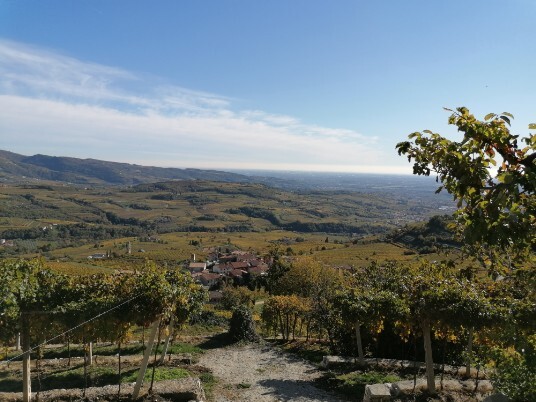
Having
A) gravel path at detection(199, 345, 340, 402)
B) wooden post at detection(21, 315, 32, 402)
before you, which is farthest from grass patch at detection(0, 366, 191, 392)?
wooden post at detection(21, 315, 32, 402)

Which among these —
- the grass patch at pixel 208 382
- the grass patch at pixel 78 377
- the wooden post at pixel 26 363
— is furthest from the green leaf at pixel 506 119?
the grass patch at pixel 78 377

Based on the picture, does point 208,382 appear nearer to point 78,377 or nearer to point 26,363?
point 78,377

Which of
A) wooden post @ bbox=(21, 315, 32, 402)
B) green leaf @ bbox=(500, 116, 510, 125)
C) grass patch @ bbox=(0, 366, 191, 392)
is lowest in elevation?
grass patch @ bbox=(0, 366, 191, 392)

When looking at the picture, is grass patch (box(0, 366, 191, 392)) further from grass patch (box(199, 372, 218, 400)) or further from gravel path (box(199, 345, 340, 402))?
gravel path (box(199, 345, 340, 402))

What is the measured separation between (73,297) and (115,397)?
289 cm

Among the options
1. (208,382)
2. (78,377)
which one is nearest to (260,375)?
(208,382)

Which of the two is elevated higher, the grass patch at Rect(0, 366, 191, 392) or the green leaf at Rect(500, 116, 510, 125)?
the green leaf at Rect(500, 116, 510, 125)

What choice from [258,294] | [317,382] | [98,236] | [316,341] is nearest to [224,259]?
[258,294]

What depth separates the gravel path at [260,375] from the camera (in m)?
12.1

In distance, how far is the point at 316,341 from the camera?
1981cm

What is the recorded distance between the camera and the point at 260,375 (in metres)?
14.7

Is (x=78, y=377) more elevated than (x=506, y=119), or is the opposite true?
(x=506, y=119)

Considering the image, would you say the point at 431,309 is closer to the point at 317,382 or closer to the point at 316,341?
the point at 317,382

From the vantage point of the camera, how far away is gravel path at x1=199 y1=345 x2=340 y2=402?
478 inches
